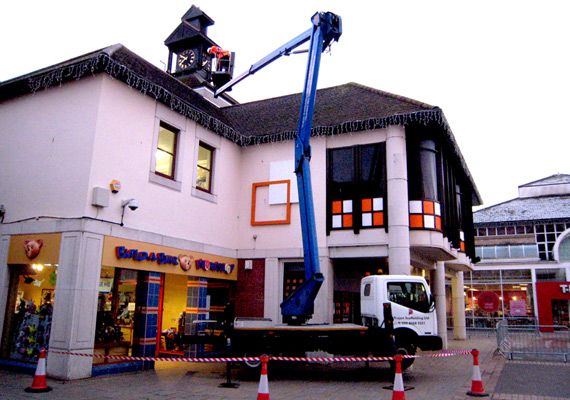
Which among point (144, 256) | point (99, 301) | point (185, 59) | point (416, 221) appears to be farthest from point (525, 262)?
point (99, 301)

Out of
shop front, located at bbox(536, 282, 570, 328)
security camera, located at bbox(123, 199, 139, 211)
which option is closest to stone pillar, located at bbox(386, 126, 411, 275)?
security camera, located at bbox(123, 199, 139, 211)

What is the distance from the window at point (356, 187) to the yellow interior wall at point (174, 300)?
550 cm

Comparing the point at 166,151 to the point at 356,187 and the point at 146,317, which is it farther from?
the point at 356,187

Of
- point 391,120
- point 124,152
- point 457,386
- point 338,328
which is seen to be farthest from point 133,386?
point 391,120

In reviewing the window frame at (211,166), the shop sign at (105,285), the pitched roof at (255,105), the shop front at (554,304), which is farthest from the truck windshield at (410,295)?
the shop front at (554,304)

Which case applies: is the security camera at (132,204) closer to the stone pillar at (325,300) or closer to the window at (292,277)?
the window at (292,277)

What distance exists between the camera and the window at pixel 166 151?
1509 cm

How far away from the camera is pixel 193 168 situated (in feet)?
53.4

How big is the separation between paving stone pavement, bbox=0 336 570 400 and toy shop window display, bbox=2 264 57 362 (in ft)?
2.81

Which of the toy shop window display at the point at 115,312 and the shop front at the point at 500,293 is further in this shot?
the shop front at the point at 500,293

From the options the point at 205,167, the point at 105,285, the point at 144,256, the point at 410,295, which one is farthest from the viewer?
the point at 205,167

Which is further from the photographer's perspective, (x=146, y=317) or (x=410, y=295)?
(x=146, y=317)

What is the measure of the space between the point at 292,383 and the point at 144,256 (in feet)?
17.8

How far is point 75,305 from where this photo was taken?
11539mm
